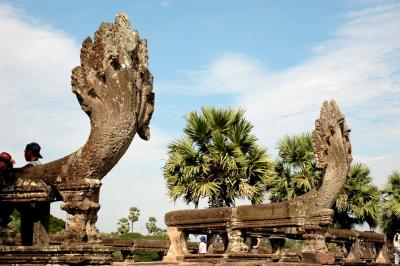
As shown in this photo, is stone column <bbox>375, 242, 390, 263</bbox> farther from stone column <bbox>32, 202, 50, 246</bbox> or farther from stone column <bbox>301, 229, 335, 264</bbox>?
stone column <bbox>32, 202, 50, 246</bbox>

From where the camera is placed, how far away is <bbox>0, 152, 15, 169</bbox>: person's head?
736cm

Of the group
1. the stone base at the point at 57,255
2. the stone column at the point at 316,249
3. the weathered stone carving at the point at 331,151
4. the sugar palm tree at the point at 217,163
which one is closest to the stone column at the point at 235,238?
the stone column at the point at 316,249

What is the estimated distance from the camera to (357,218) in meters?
25.0

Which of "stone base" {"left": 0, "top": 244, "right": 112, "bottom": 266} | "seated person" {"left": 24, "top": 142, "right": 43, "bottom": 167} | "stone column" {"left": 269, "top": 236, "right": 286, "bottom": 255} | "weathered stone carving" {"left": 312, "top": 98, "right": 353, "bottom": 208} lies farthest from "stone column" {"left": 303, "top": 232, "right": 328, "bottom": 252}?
"seated person" {"left": 24, "top": 142, "right": 43, "bottom": 167}

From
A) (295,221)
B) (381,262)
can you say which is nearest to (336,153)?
(295,221)

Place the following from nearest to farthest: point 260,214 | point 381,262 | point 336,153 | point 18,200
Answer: point 18,200
point 260,214
point 336,153
point 381,262

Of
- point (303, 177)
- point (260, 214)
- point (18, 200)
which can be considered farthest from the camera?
point (303, 177)

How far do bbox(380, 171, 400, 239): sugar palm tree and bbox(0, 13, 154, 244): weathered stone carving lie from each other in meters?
19.3

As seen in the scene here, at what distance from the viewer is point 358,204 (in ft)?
82.2

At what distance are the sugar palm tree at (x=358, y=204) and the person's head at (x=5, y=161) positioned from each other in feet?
61.8

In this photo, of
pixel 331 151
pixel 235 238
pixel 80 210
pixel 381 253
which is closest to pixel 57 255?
pixel 80 210

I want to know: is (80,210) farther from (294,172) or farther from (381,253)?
(294,172)

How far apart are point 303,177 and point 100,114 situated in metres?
17.5

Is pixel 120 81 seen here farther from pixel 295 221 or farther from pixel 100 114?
pixel 295 221
